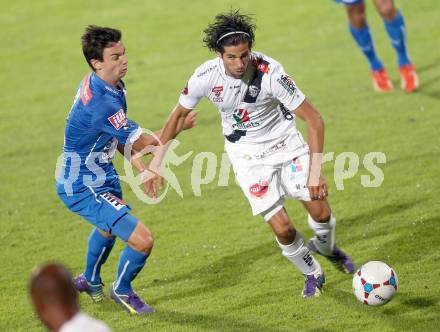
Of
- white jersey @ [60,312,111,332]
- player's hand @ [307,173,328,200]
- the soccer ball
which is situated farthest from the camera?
player's hand @ [307,173,328,200]

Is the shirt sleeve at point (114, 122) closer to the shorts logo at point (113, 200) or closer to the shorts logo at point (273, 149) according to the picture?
the shorts logo at point (113, 200)

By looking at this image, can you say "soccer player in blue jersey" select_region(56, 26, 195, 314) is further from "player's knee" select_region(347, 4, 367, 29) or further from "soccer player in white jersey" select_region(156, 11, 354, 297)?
"player's knee" select_region(347, 4, 367, 29)

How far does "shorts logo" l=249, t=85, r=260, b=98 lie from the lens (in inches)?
307

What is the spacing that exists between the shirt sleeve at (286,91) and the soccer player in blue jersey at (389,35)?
6.56 meters

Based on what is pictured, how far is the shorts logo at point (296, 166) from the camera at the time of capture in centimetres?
798

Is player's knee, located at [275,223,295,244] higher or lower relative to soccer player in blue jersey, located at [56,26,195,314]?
lower

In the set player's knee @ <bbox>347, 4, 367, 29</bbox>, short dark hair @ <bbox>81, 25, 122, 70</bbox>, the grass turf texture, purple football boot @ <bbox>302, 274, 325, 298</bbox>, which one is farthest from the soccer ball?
player's knee @ <bbox>347, 4, 367, 29</bbox>

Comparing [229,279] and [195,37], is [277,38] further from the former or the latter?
[229,279]

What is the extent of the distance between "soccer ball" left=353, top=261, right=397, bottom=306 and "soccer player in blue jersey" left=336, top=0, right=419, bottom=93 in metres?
7.28

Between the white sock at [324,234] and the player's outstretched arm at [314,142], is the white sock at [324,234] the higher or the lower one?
the lower one

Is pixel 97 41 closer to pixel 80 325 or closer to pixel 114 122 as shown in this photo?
pixel 114 122

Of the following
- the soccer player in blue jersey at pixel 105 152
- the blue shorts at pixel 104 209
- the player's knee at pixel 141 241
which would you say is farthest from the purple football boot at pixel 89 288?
the player's knee at pixel 141 241

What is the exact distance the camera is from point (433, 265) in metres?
8.27

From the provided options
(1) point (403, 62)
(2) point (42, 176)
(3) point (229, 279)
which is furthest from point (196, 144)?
(3) point (229, 279)
